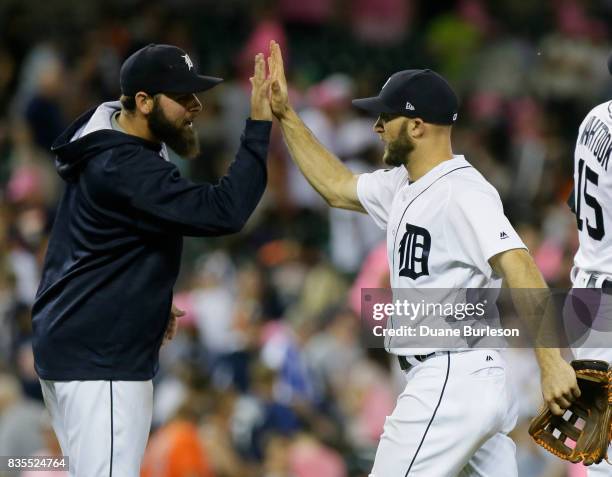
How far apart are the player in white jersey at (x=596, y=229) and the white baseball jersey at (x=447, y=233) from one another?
37 cm

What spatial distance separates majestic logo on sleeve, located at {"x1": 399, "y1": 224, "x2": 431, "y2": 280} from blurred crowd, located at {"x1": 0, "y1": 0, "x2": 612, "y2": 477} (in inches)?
124

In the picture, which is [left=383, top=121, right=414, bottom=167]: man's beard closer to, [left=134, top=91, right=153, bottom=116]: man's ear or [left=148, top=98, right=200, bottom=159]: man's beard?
[left=148, top=98, right=200, bottom=159]: man's beard

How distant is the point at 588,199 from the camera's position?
17.0ft

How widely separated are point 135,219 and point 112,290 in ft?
0.91

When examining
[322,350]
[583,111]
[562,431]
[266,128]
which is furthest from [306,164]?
[583,111]

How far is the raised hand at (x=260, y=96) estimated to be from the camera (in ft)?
16.8

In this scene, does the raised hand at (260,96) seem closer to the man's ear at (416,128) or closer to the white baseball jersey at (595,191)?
the man's ear at (416,128)

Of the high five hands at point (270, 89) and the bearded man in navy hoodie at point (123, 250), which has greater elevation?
the high five hands at point (270, 89)

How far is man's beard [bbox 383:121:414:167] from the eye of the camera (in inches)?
205

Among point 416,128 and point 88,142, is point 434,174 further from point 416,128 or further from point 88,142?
point 88,142

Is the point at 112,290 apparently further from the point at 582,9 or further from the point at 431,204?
the point at 582,9

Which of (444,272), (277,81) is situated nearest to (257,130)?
(277,81)

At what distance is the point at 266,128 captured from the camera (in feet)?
16.6

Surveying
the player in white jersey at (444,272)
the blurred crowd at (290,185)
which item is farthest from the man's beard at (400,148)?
the blurred crowd at (290,185)
